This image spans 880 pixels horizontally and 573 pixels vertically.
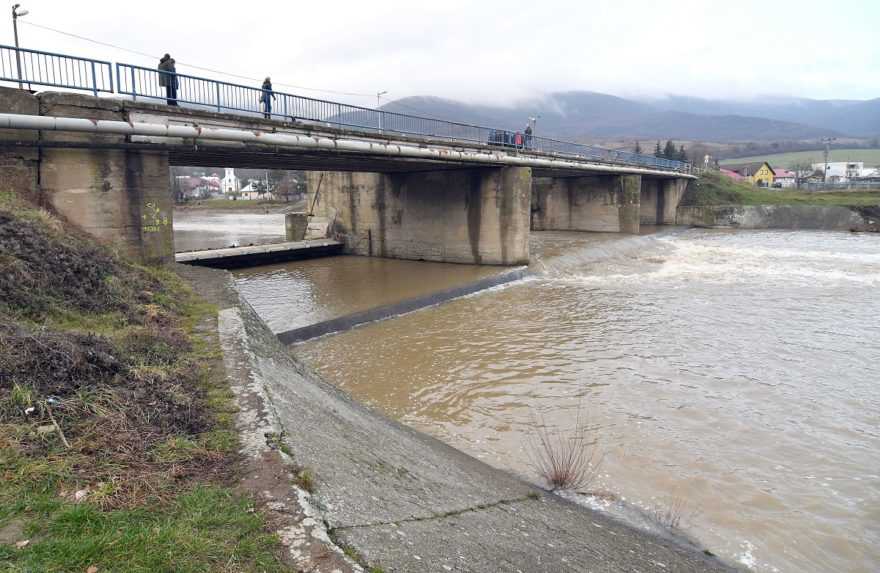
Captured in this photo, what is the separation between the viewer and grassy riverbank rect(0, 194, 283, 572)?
3205 millimetres

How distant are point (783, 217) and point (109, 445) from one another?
64.4m

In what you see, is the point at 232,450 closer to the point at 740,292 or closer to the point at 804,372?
the point at 804,372

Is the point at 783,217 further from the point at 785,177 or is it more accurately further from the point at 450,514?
the point at 785,177

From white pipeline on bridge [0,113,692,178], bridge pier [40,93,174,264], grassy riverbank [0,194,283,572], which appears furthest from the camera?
bridge pier [40,93,174,264]

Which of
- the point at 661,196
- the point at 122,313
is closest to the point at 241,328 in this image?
the point at 122,313

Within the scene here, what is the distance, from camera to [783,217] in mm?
56438

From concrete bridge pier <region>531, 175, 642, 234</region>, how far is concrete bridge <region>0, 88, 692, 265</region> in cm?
242

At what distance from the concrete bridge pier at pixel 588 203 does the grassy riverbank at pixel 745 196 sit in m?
17.1

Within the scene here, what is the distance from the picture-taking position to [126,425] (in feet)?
15.1

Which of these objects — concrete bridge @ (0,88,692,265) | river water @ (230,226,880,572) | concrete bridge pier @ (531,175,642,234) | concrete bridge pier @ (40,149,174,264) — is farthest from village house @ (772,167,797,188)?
concrete bridge pier @ (40,149,174,264)

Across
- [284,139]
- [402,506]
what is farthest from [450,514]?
[284,139]

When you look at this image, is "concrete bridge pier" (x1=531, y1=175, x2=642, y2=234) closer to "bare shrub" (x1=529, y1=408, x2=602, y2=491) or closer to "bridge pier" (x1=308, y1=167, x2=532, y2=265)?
"bridge pier" (x1=308, y1=167, x2=532, y2=265)

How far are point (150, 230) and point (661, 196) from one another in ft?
179

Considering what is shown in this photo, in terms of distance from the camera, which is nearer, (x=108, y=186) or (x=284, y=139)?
(x=108, y=186)
